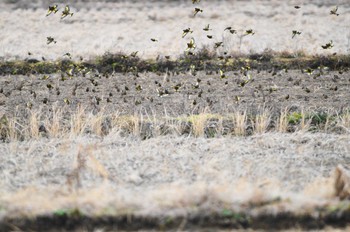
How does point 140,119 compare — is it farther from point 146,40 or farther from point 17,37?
point 17,37

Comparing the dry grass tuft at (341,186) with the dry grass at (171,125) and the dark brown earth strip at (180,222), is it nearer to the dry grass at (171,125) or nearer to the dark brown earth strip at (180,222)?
the dark brown earth strip at (180,222)

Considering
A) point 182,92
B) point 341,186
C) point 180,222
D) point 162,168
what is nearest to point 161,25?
point 182,92

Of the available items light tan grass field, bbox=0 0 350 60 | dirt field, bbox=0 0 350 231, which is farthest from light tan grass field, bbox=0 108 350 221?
light tan grass field, bbox=0 0 350 60

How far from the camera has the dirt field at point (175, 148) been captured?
17.9 ft

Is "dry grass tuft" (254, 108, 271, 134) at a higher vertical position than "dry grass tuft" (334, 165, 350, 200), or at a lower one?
lower

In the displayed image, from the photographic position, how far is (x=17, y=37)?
3078cm

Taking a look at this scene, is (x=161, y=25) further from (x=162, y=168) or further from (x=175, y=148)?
(x=162, y=168)

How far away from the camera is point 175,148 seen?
336 inches

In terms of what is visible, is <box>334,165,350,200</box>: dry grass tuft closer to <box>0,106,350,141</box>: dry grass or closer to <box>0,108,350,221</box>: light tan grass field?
<box>0,108,350,221</box>: light tan grass field

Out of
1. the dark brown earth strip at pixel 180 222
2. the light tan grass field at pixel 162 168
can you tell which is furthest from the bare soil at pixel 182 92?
the dark brown earth strip at pixel 180 222

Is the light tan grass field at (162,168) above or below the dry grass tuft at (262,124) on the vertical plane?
above

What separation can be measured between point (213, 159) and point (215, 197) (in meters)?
2.17

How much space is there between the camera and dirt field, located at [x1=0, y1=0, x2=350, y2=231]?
17.9 feet

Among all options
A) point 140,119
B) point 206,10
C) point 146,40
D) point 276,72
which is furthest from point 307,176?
point 206,10
